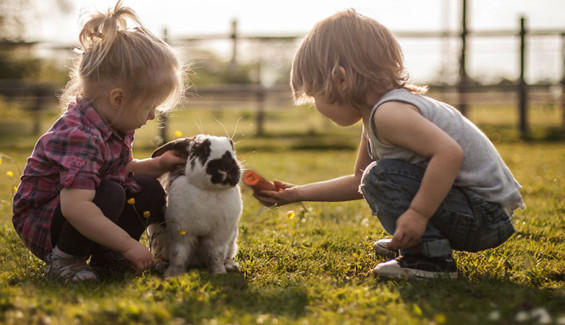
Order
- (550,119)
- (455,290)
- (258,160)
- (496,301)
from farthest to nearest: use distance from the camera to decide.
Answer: (550,119), (258,160), (455,290), (496,301)

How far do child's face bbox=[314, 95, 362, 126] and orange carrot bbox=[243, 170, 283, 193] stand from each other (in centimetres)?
49

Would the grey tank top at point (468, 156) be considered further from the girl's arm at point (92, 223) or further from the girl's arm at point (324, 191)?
the girl's arm at point (92, 223)

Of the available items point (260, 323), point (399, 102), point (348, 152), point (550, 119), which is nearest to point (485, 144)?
point (399, 102)

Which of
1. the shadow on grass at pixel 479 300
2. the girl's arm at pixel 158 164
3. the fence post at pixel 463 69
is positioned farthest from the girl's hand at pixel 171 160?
the fence post at pixel 463 69

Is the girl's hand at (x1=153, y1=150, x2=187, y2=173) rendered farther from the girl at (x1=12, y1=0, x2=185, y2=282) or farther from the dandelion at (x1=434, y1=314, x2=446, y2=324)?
the dandelion at (x1=434, y1=314, x2=446, y2=324)

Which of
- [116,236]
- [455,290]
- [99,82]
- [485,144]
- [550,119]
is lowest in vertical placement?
[550,119]

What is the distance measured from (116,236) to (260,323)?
0.79 m

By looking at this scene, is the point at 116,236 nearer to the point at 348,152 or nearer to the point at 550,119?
the point at 348,152

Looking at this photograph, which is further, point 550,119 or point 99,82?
point 550,119

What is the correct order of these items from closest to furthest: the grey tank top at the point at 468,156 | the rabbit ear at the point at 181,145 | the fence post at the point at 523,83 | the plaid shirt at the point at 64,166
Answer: the plaid shirt at the point at 64,166, the grey tank top at the point at 468,156, the rabbit ear at the point at 181,145, the fence post at the point at 523,83

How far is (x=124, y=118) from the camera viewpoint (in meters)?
2.47

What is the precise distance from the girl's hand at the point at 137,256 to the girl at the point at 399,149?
0.97 metres

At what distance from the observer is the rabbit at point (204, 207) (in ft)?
7.91

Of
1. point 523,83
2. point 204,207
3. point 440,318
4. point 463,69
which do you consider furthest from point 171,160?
point 523,83
